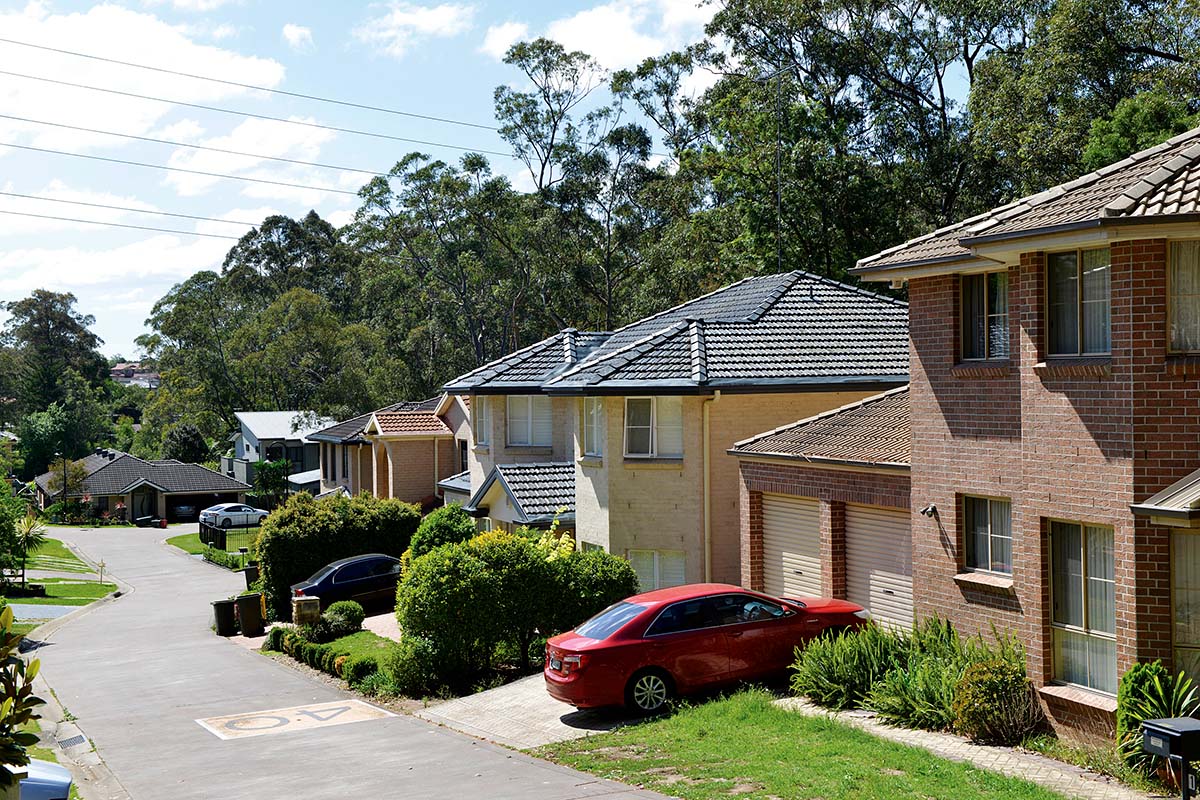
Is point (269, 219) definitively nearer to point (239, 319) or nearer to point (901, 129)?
point (239, 319)

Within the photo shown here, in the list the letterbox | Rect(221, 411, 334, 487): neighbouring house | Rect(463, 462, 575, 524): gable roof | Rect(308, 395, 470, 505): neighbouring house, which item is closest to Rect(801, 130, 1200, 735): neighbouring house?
the letterbox

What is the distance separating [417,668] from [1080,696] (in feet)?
36.9

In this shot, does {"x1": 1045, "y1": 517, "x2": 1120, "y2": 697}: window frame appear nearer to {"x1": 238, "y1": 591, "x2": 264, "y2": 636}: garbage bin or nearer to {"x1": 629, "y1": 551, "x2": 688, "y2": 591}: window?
{"x1": 629, "y1": 551, "x2": 688, "y2": 591}: window

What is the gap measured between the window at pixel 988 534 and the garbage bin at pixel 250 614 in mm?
21781

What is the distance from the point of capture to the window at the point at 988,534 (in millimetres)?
14469

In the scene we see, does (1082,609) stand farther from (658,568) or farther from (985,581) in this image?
(658,568)

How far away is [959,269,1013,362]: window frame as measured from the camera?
14.3m

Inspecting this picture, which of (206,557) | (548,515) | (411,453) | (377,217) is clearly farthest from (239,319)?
(548,515)

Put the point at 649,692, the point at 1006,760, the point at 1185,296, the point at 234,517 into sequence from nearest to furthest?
the point at 1185,296, the point at 1006,760, the point at 649,692, the point at 234,517

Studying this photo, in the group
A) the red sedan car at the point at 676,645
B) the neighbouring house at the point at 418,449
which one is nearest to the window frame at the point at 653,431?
the red sedan car at the point at 676,645

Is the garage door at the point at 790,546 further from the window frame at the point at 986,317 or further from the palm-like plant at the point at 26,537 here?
the palm-like plant at the point at 26,537

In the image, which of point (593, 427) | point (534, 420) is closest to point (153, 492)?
point (534, 420)

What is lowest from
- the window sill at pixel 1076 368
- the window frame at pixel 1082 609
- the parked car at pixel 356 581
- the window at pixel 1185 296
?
the parked car at pixel 356 581

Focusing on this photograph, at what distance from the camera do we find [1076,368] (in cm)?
1245
